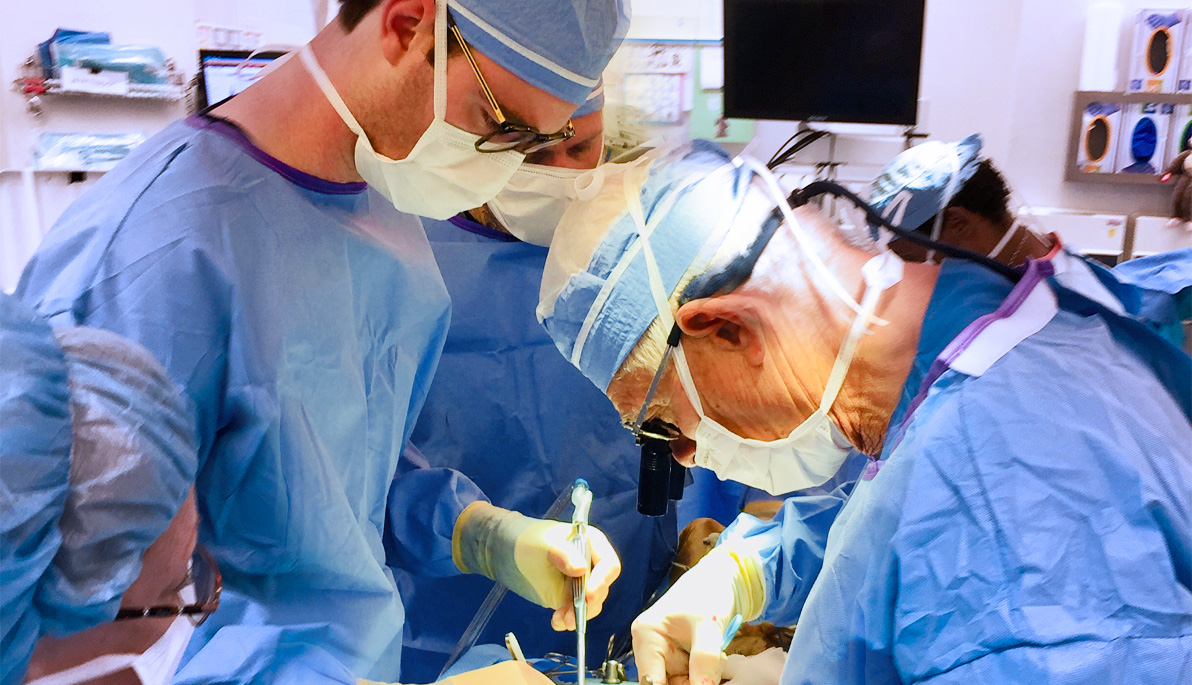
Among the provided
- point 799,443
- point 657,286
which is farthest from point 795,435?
point 657,286

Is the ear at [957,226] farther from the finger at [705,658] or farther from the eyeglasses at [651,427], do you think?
the finger at [705,658]

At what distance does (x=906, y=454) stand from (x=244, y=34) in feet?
2.52

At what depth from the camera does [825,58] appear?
2.91 ft

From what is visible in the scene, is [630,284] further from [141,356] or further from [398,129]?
[141,356]

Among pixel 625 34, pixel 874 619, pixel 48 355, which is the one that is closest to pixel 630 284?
pixel 625 34

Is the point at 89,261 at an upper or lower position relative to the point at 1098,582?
upper

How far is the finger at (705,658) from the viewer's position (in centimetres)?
106

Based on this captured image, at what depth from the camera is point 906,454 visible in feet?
2.58

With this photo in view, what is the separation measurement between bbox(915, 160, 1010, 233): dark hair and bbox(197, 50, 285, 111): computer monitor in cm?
75

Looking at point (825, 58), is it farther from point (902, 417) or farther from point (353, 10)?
point (353, 10)

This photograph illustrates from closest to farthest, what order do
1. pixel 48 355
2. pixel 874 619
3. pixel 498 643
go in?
1. pixel 48 355
2. pixel 874 619
3. pixel 498 643

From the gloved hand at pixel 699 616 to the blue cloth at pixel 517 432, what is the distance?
0.56ft

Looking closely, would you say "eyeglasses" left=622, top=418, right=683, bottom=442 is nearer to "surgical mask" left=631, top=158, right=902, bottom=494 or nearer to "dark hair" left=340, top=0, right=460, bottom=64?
"surgical mask" left=631, top=158, right=902, bottom=494

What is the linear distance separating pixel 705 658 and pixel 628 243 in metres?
0.56
